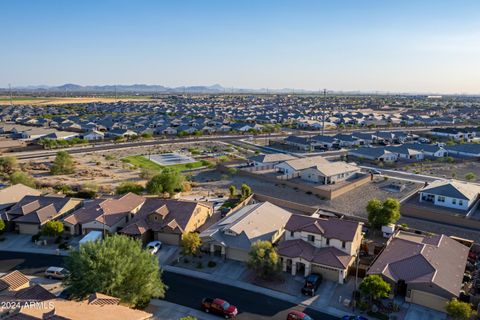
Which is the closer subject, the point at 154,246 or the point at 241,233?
the point at 241,233

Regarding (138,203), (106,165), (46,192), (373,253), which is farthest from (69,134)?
(373,253)

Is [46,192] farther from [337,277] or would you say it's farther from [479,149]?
[479,149]

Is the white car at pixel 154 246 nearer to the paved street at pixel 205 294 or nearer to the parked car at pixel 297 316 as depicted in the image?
the paved street at pixel 205 294

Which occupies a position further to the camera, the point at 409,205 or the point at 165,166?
the point at 165,166

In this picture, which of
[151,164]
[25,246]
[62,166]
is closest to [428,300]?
[25,246]

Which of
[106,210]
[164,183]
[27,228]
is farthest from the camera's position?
[164,183]

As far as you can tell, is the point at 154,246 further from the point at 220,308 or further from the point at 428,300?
the point at 428,300
